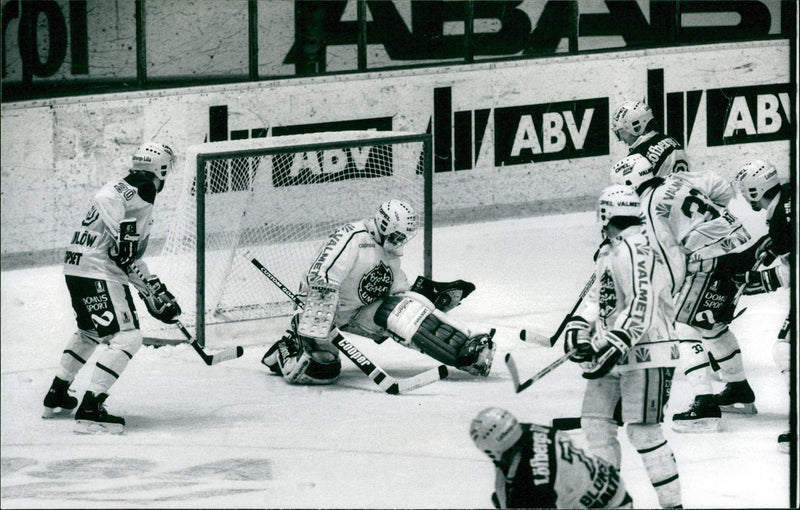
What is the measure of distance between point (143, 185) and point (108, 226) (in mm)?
245

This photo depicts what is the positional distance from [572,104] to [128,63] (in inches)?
136

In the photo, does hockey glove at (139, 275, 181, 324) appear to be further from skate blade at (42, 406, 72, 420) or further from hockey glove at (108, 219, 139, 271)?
skate blade at (42, 406, 72, 420)

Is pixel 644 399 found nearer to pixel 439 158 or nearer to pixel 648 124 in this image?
pixel 648 124

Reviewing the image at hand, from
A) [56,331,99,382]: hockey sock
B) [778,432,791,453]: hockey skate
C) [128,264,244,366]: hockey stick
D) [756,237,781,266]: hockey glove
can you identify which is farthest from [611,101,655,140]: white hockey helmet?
[56,331,99,382]: hockey sock

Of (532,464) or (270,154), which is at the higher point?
(270,154)

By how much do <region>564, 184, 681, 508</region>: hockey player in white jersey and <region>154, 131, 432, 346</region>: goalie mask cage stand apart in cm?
331

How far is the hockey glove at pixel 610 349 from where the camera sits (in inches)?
225

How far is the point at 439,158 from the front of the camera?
11938mm

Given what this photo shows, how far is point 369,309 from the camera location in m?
8.08

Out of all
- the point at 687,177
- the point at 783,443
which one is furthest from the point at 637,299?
the point at 687,177

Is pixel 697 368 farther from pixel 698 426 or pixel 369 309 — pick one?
pixel 369 309

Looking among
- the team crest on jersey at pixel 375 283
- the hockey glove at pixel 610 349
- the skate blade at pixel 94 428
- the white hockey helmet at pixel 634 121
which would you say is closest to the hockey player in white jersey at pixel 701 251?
the white hockey helmet at pixel 634 121

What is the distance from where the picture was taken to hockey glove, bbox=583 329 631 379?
5.72 meters

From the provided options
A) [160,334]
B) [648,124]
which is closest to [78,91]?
[160,334]
